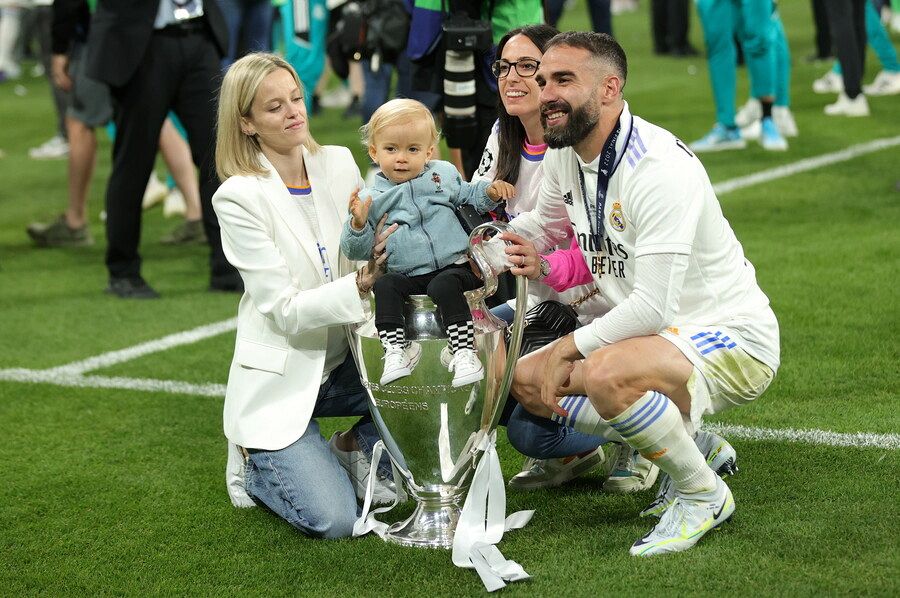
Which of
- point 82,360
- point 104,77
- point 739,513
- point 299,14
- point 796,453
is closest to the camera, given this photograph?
point 739,513

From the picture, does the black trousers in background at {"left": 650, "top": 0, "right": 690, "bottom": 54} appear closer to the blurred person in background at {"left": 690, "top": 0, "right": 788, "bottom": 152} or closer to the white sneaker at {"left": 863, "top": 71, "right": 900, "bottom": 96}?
the white sneaker at {"left": 863, "top": 71, "right": 900, "bottom": 96}

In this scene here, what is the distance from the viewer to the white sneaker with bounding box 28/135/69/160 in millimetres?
11141

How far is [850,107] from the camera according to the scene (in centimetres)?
1001

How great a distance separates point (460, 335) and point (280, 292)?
1.90 feet

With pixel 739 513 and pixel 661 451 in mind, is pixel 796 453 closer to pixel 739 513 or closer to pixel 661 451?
pixel 739 513

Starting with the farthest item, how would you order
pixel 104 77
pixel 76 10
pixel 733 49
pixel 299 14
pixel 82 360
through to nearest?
pixel 733 49, pixel 299 14, pixel 76 10, pixel 104 77, pixel 82 360

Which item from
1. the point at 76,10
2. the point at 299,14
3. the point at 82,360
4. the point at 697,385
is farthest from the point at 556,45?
the point at 299,14

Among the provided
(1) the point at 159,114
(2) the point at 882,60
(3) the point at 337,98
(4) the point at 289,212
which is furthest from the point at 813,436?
→ (3) the point at 337,98

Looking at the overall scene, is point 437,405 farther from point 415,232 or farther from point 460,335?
point 415,232

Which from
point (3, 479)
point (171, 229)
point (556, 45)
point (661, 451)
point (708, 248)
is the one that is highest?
point (556, 45)

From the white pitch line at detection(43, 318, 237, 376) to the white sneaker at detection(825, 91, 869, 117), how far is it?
590 centimetres

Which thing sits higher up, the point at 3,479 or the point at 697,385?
the point at 697,385

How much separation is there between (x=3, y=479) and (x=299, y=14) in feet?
14.8

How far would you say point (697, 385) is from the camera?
11.1 feet
